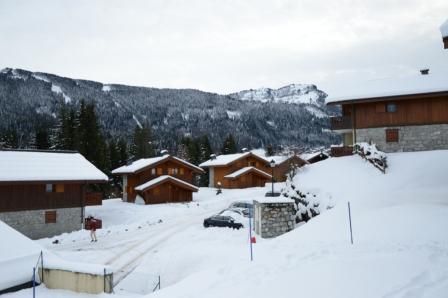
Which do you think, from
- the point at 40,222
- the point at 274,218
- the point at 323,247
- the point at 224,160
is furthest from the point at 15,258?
the point at 224,160

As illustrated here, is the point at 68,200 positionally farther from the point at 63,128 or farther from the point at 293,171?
the point at 63,128

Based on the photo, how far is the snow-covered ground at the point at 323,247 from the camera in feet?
34.6

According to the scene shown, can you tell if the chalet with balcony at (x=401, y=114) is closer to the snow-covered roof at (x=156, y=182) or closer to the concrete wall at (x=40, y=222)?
the snow-covered roof at (x=156, y=182)

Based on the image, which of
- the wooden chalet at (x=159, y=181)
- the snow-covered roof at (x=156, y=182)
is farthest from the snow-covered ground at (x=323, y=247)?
the wooden chalet at (x=159, y=181)

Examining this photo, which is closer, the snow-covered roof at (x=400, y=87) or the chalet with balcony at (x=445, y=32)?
the chalet with balcony at (x=445, y=32)

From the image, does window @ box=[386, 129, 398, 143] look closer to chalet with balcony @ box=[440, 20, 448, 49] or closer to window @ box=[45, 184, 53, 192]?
chalet with balcony @ box=[440, 20, 448, 49]

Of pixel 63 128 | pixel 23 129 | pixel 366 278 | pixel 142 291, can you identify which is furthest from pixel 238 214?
pixel 23 129

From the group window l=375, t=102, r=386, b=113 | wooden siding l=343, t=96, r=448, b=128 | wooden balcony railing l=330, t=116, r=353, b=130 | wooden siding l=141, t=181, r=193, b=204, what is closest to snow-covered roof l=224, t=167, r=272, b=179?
wooden siding l=141, t=181, r=193, b=204

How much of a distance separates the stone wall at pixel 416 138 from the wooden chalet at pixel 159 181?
24434 millimetres

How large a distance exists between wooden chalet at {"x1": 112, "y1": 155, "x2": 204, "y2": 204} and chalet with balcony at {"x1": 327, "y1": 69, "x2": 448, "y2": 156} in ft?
72.2

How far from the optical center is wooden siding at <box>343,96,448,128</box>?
3122 centimetres

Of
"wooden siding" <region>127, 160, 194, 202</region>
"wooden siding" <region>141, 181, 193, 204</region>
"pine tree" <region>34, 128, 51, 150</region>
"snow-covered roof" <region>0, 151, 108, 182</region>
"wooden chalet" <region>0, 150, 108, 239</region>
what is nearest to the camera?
"wooden chalet" <region>0, 150, 108, 239</region>

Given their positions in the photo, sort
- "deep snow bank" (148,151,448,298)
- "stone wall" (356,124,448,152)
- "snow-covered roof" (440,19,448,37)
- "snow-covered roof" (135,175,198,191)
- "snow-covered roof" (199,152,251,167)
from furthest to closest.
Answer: "snow-covered roof" (199,152,251,167)
"snow-covered roof" (135,175,198,191)
"stone wall" (356,124,448,152)
"snow-covered roof" (440,19,448,37)
"deep snow bank" (148,151,448,298)

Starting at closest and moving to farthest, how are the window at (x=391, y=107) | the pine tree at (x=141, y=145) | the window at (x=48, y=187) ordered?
the window at (x=391, y=107) < the window at (x=48, y=187) < the pine tree at (x=141, y=145)
